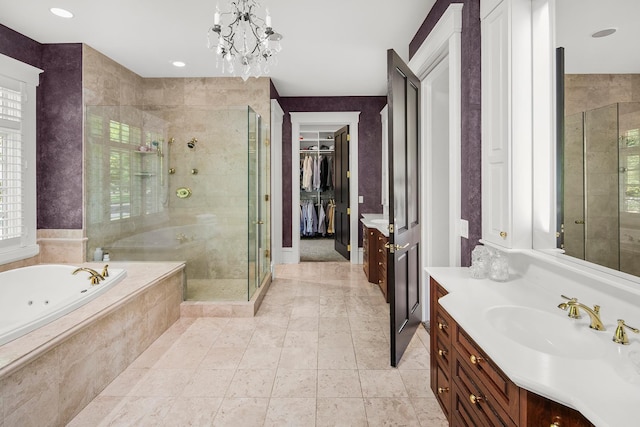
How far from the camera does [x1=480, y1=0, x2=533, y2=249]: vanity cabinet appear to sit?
5.27 ft

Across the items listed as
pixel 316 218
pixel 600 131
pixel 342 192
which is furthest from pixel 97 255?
pixel 316 218

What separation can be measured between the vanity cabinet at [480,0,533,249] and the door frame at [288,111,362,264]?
3.63 meters

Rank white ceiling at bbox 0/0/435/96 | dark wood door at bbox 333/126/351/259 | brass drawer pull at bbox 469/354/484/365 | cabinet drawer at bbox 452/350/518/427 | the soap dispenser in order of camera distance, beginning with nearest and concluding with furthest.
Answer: cabinet drawer at bbox 452/350/518/427 < brass drawer pull at bbox 469/354/484/365 < white ceiling at bbox 0/0/435/96 < the soap dispenser < dark wood door at bbox 333/126/351/259

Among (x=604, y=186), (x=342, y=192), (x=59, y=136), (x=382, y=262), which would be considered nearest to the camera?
(x=604, y=186)

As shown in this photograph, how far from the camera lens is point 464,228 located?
2184 mm

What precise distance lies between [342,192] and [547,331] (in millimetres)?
4762

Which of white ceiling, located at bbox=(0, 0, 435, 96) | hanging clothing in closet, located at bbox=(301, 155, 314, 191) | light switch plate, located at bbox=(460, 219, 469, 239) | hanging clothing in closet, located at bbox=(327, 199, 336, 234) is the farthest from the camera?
hanging clothing in closet, located at bbox=(327, 199, 336, 234)

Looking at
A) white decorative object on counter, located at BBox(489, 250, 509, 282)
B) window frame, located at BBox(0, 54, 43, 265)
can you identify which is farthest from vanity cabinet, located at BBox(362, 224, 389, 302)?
window frame, located at BBox(0, 54, 43, 265)

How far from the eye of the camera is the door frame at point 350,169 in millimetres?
5320

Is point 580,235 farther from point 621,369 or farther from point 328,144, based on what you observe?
point 328,144

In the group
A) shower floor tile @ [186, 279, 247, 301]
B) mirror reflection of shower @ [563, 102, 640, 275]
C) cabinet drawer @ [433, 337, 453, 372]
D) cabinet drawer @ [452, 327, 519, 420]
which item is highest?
mirror reflection of shower @ [563, 102, 640, 275]

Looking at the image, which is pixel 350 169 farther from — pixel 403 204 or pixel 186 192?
pixel 403 204

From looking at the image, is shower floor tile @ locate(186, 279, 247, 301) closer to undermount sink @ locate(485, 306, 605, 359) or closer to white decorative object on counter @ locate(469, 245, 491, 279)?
white decorative object on counter @ locate(469, 245, 491, 279)

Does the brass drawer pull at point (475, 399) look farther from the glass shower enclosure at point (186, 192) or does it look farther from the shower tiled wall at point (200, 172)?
the shower tiled wall at point (200, 172)
